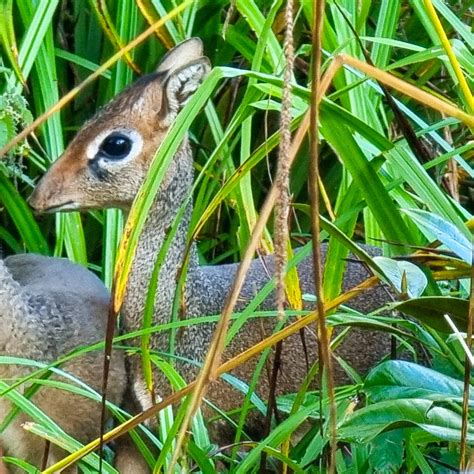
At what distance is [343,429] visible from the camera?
1.21 metres

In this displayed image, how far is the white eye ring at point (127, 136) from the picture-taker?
84.1 inches

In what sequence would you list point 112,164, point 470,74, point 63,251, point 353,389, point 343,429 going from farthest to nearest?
point 63,251 < point 112,164 < point 470,74 < point 353,389 < point 343,429

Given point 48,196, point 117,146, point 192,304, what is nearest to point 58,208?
point 48,196

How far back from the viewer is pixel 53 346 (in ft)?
6.66

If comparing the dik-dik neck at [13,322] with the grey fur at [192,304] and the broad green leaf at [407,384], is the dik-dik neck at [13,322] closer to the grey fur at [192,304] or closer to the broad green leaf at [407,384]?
the grey fur at [192,304]

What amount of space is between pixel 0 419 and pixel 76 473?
28 cm

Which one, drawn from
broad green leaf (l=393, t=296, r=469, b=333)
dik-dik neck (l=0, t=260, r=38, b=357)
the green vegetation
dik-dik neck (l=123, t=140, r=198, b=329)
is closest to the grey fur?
dik-dik neck (l=123, t=140, r=198, b=329)

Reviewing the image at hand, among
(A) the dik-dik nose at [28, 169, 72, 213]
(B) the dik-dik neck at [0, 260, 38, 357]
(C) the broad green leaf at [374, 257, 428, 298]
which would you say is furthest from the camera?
(A) the dik-dik nose at [28, 169, 72, 213]

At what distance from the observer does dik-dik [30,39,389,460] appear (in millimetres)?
2117

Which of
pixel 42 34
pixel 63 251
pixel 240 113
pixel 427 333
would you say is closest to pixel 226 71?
pixel 240 113

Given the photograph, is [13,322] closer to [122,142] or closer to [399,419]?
[122,142]

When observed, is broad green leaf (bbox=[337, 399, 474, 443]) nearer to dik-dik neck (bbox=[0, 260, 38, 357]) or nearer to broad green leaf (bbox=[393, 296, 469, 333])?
broad green leaf (bbox=[393, 296, 469, 333])

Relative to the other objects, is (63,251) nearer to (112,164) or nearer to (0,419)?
(112,164)

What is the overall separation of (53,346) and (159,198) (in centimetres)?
33
